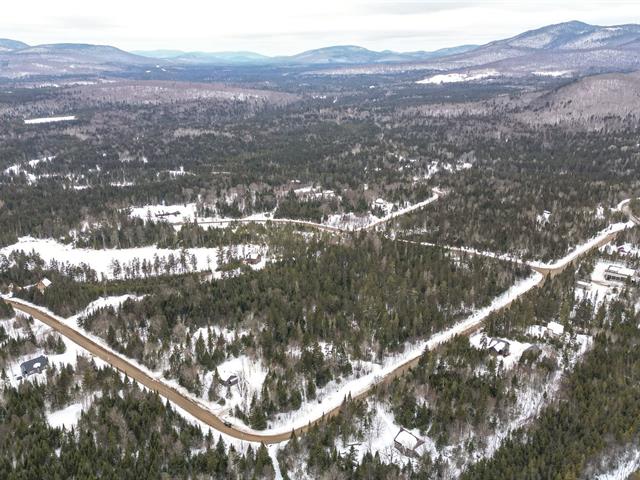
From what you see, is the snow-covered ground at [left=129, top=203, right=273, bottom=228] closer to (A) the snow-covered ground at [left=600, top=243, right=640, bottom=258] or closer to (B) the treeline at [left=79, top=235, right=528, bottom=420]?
(B) the treeline at [left=79, top=235, right=528, bottom=420]

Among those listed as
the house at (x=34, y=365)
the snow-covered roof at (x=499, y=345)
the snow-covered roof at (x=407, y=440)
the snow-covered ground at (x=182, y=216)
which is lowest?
the snow-covered roof at (x=407, y=440)

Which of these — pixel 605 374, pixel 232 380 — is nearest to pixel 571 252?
pixel 605 374

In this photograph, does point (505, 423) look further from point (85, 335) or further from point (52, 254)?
point (52, 254)

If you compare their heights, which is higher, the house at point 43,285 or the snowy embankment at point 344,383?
the house at point 43,285

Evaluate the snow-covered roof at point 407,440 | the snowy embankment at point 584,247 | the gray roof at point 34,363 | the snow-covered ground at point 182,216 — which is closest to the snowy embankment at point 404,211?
the snow-covered ground at point 182,216

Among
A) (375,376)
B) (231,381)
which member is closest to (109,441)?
(231,381)

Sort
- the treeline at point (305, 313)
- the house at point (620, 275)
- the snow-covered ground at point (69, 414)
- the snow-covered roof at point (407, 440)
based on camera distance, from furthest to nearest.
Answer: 1. the house at point (620, 275)
2. the treeline at point (305, 313)
3. the snow-covered ground at point (69, 414)
4. the snow-covered roof at point (407, 440)

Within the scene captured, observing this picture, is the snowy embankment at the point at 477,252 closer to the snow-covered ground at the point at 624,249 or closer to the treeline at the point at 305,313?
the treeline at the point at 305,313
